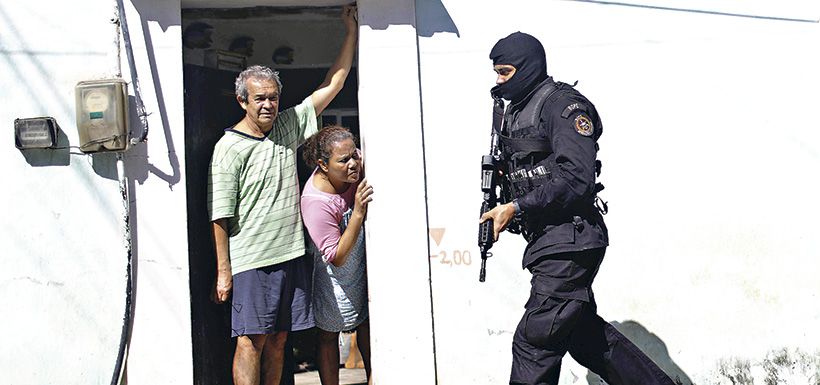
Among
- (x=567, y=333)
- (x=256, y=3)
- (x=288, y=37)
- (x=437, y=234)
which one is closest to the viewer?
(x=567, y=333)

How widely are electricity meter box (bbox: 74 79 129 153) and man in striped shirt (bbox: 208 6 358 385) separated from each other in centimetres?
50

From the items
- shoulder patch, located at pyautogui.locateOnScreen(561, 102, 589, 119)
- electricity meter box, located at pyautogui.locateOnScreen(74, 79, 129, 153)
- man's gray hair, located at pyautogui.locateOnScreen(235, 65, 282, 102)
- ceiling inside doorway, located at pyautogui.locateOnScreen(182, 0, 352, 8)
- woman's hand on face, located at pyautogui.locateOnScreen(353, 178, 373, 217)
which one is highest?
ceiling inside doorway, located at pyautogui.locateOnScreen(182, 0, 352, 8)

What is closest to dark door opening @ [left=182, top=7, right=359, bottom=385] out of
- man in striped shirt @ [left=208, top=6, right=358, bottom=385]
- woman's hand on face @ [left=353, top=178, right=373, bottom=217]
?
man in striped shirt @ [left=208, top=6, right=358, bottom=385]

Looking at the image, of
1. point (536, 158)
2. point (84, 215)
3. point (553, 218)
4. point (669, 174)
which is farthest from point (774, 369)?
point (84, 215)

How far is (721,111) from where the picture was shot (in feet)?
21.1

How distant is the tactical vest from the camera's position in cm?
530

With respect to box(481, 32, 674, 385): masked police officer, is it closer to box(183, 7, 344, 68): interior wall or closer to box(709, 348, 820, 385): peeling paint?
box(709, 348, 820, 385): peeling paint

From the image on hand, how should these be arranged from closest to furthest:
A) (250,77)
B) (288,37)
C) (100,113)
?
(100,113) → (250,77) → (288,37)

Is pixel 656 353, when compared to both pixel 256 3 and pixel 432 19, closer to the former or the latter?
pixel 432 19

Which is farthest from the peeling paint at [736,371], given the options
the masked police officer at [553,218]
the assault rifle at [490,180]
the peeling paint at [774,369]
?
the assault rifle at [490,180]

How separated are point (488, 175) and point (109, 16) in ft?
6.80

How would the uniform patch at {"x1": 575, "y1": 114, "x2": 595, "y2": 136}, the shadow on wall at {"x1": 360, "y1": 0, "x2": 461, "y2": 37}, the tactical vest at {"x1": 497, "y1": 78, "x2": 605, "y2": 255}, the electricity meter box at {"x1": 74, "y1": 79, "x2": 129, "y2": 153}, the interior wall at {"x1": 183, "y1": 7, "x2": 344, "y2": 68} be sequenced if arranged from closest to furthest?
the uniform patch at {"x1": 575, "y1": 114, "x2": 595, "y2": 136}, the tactical vest at {"x1": 497, "y1": 78, "x2": 605, "y2": 255}, the electricity meter box at {"x1": 74, "y1": 79, "x2": 129, "y2": 153}, the shadow on wall at {"x1": 360, "y1": 0, "x2": 461, "y2": 37}, the interior wall at {"x1": 183, "y1": 7, "x2": 344, "y2": 68}

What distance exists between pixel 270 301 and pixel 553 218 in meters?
1.53

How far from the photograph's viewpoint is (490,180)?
218 inches
